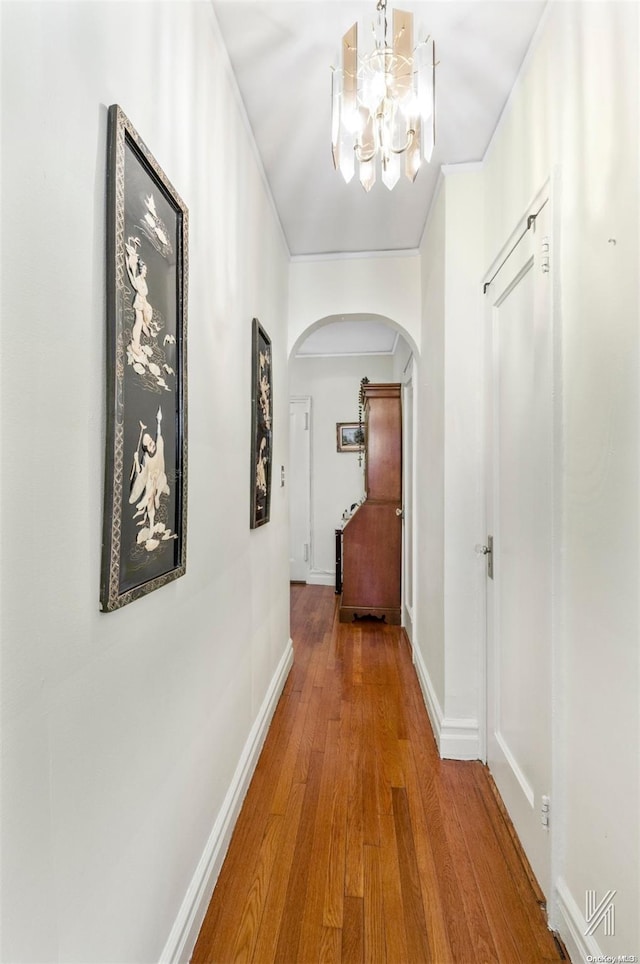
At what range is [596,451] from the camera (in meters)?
1.12

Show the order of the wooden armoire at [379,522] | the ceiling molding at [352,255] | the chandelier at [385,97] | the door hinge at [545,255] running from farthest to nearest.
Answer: the wooden armoire at [379,522], the ceiling molding at [352,255], the door hinge at [545,255], the chandelier at [385,97]

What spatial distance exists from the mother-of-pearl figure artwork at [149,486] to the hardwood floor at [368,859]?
1171 mm

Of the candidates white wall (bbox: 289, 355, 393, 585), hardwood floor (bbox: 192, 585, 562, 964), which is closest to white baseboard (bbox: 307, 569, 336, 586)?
white wall (bbox: 289, 355, 393, 585)

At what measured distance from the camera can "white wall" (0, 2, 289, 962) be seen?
0.61 metres

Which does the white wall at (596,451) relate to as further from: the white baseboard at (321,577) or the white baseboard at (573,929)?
the white baseboard at (321,577)

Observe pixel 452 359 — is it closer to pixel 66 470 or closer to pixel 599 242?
pixel 599 242

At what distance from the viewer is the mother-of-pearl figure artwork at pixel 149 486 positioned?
921 mm

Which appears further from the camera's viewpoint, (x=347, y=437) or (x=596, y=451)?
(x=347, y=437)

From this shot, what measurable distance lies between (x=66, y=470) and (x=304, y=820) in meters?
1.65

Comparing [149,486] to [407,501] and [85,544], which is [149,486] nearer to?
[85,544]

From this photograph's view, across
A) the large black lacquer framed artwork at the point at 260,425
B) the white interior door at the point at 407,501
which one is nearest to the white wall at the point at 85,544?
the large black lacquer framed artwork at the point at 260,425

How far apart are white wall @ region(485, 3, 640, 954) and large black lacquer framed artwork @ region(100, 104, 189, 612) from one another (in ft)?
3.37

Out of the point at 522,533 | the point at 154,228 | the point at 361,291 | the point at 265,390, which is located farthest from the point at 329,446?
the point at 154,228

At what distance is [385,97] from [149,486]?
125 centimetres
